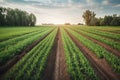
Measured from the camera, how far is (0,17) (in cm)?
7269

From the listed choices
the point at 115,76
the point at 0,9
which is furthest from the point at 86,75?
the point at 0,9

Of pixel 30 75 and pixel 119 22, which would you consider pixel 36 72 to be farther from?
pixel 119 22

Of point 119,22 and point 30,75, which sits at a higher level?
point 119,22

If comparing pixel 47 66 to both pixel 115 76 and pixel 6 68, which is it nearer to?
pixel 6 68

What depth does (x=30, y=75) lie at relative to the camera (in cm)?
707

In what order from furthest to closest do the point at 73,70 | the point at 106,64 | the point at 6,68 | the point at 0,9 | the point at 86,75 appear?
the point at 0,9, the point at 106,64, the point at 6,68, the point at 73,70, the point at 86,75

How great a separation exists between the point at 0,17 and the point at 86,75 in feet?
271

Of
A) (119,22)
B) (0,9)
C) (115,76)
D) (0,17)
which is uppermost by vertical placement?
(0,9)

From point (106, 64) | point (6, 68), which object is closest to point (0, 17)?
point (6, 68)

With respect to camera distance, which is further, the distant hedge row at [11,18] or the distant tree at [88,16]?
the distant tree at [88,16]

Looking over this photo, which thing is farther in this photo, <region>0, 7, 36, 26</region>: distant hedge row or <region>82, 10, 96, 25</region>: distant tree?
<region>82, 10, 96, 25</region>: distant tree

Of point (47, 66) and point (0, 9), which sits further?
point (0, 9)

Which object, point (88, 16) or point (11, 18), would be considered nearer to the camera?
point (11, 18)

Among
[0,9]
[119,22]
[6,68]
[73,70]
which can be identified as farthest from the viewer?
[0,9]
